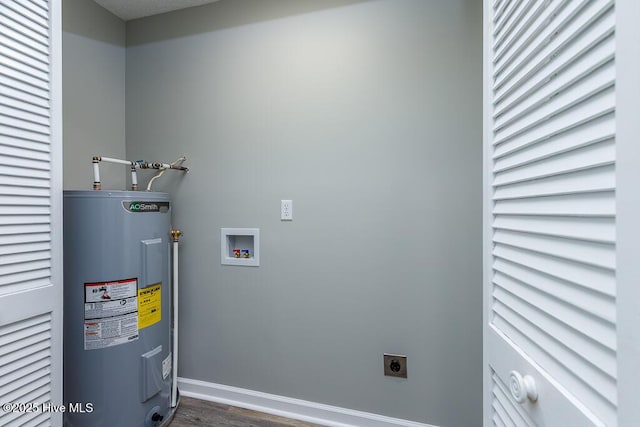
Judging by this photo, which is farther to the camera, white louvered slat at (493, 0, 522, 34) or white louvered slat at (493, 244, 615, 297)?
white louvered slat at (493, 0, 522, 34)

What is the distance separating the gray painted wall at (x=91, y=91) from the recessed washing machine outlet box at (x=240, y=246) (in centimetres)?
86

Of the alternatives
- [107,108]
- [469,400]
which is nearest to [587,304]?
[469,400]

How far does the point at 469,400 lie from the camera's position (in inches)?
57.4

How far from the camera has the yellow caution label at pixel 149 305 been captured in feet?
4.82

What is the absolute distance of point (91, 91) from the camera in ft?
5.98

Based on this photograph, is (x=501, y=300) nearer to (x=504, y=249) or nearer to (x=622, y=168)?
(x=504, y=249)

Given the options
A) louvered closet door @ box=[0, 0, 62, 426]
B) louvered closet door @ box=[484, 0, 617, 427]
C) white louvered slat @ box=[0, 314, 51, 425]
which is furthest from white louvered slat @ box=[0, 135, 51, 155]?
louvered closet door @ box=[484, 0, 617, 427]

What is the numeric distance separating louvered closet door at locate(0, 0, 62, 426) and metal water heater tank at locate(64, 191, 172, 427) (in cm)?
22

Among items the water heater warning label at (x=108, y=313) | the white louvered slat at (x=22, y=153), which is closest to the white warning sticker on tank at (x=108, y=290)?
the water heater warning label at (x=108, y=313)

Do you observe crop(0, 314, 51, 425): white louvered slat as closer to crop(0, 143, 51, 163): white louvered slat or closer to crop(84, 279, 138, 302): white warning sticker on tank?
crop(84, 279, 138, 302): white warning sticker on tank

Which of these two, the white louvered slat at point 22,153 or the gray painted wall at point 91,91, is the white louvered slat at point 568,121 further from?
the gray painted wall at point 91,91

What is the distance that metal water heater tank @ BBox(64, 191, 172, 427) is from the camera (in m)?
1.34

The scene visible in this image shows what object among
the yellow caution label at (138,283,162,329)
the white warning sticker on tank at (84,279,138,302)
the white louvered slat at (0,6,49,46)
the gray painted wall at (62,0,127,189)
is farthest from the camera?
the gray painted wall at (62,0,127,189)

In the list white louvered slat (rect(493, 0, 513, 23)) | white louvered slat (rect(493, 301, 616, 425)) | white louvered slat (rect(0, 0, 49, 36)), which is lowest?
white louvered slat (rect(493, 301, 616, 425))
